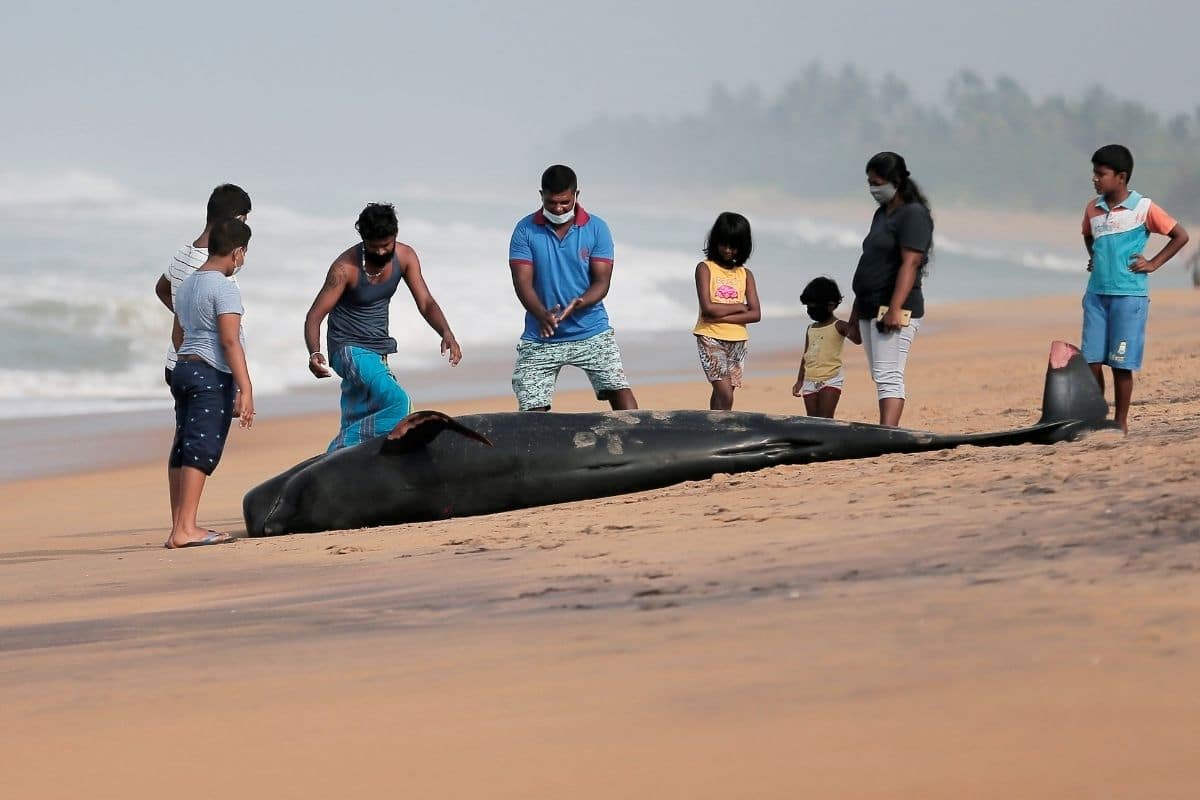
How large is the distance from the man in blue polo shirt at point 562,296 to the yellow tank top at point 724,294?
→ 2.11 ft

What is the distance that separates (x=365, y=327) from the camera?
7434mm

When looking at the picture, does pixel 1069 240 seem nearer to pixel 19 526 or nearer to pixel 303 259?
pixel 303 259

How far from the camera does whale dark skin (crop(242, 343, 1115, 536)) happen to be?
688 centimetres

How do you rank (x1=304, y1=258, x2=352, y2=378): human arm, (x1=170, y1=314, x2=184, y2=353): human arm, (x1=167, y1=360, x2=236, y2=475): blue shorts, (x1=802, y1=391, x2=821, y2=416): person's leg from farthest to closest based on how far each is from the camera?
1. (x1=802, y1=391, x2=821, y2=416): person's leg
2. (x1=304, y1=258, x2=352, y2=378): human arm
3. (x1=170, y1=314, x2=184, y2=353): human arm
4. (x1=167, y1=360, x2=236, y2=475): blue shorts

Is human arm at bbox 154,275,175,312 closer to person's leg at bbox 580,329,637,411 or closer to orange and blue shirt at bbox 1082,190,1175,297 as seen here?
person's leg at bbox 580,329,637,411

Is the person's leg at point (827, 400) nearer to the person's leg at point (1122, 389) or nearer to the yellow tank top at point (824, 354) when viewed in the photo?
the yellow tank top at point (824, 354)

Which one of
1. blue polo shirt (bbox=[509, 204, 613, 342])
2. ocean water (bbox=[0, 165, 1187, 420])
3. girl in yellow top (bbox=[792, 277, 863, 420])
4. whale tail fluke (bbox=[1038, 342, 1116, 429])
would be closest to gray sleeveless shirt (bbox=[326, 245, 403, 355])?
blue polo shirt (bbox=[509, 204, 613, 342])

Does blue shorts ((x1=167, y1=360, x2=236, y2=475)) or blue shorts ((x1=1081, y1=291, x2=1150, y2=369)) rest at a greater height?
blue shorts ((x1=1081, y1=291, x2=1150, y2=369))

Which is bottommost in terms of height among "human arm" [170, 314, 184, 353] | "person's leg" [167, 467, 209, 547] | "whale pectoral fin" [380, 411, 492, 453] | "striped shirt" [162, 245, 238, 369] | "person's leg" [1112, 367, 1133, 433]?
"person's leg" [167, 467, 209, 547]

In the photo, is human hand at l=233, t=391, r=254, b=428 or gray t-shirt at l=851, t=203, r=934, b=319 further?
gray t-shirt at l=851, t=203, r=934, b=319

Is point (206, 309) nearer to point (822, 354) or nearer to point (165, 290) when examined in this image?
point (165, 290)

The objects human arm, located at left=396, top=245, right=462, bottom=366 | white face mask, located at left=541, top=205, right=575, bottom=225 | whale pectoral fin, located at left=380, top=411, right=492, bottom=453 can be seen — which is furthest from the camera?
white face mask, located at left=541, top=205, right=575, bottom=225

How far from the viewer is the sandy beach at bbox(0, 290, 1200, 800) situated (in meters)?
2.95

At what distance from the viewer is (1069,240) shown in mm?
67938
